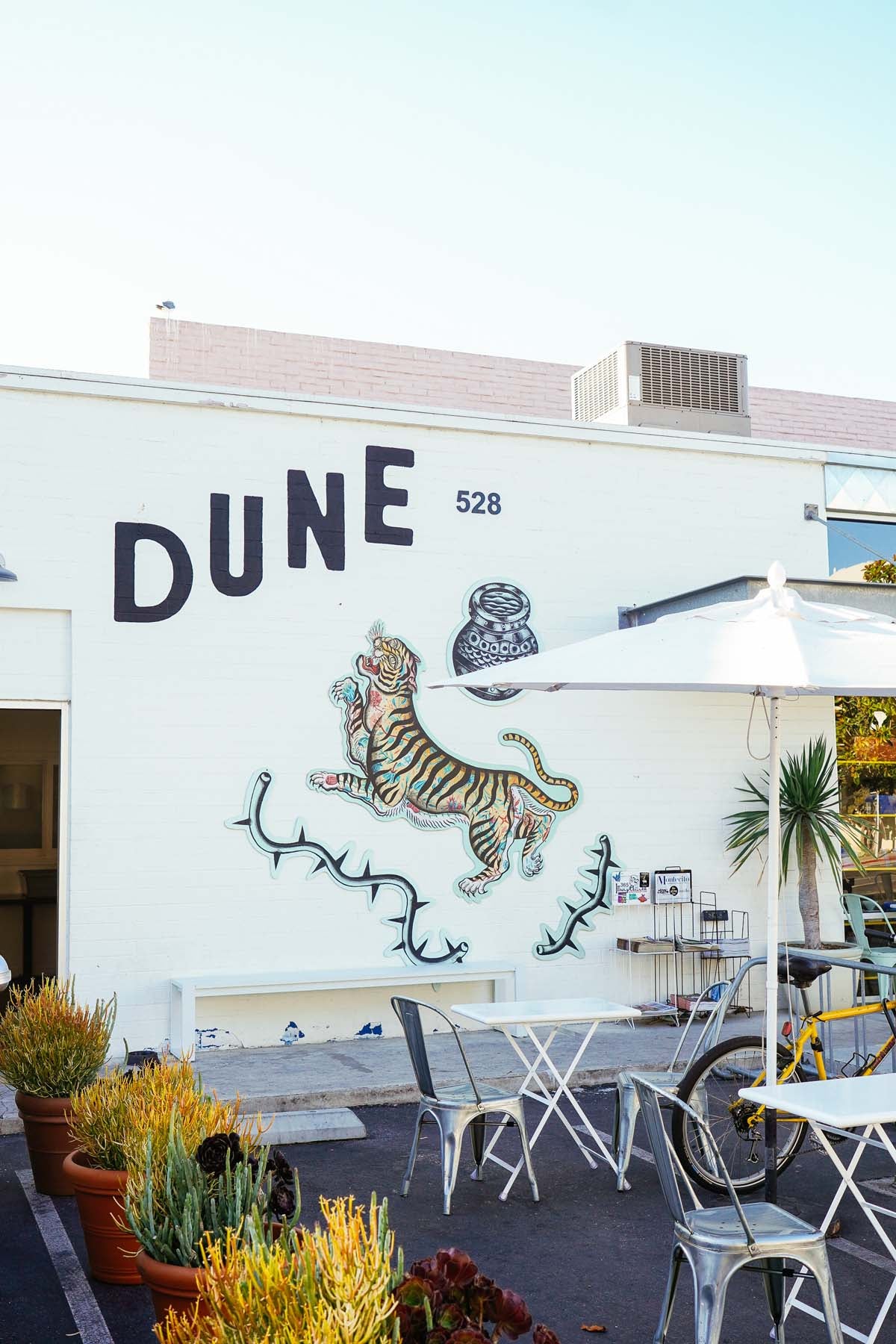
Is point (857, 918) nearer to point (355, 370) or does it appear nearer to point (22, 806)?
point (22, 806)

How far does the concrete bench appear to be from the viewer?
28.0 ft

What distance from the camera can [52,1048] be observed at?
576cm

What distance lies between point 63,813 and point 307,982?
2037 mm

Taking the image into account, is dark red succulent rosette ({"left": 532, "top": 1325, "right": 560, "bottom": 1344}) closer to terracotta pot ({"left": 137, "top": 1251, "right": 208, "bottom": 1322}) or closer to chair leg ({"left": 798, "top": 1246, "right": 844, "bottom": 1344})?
terracotta pot ({"left": 137, "top": 1251, "right": 208, "bottom": 1322})

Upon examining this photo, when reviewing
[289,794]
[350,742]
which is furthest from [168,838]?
[350,742]

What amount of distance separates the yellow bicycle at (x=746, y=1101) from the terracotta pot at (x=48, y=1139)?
8.91 ft

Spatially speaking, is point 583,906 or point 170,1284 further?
point 583,906

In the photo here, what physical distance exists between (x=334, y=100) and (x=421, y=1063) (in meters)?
6.26

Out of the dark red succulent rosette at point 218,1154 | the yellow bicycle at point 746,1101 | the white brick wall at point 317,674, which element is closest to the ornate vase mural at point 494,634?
the white brick wall at point 317,674

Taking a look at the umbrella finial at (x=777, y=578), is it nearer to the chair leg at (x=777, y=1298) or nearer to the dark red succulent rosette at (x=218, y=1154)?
the chair leg at (x=777, y=1298)

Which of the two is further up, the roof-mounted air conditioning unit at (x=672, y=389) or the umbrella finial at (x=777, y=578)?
the roof-mounted air conditioning unit at (x=672, y=389)

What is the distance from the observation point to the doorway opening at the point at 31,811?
1245 cm

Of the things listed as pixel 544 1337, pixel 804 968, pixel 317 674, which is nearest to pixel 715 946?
pixel 317 674

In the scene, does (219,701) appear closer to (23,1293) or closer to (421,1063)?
(421,1063)
